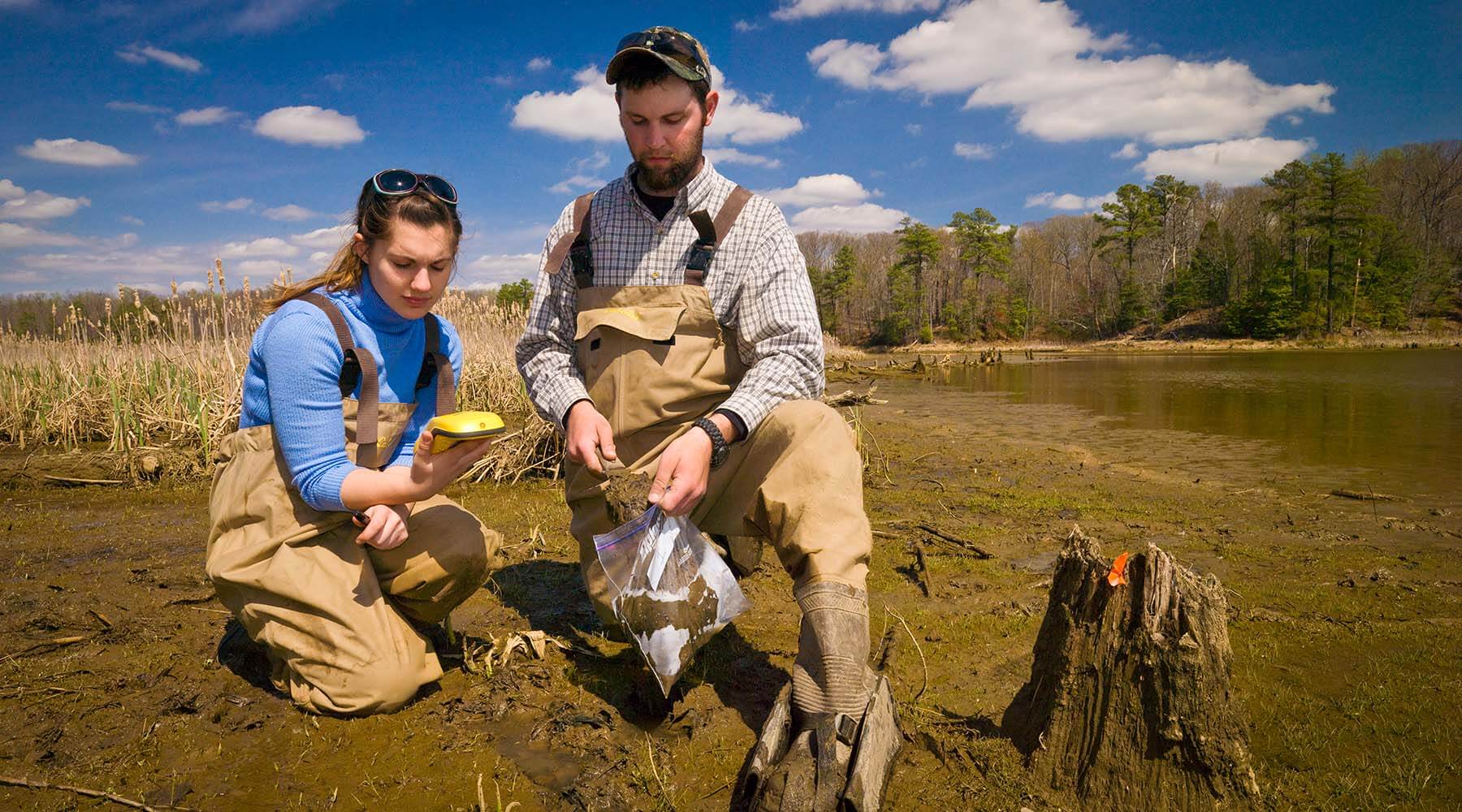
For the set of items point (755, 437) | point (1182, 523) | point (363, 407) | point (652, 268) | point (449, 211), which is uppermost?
point (449, 211)

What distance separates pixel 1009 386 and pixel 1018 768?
18.1 metres

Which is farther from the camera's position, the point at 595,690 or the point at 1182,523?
the point at 1182,523

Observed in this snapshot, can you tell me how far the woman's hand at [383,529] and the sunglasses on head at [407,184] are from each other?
110cm

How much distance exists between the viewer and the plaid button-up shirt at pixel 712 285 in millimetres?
2609

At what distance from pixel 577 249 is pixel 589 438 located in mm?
878

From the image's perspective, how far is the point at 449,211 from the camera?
8.39ft

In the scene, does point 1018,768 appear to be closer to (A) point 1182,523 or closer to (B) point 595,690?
(B) point 595,690

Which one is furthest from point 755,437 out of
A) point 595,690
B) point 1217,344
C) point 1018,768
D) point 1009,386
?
point 1217,344

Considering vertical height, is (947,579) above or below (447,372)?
below

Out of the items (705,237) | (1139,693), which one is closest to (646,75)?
(705,237)

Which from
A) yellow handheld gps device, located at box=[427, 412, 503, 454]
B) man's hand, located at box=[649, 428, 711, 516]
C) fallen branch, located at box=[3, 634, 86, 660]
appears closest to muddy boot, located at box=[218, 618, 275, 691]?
fallen branch, located at box=[3, 634, 86, 660]

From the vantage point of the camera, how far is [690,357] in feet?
8.83

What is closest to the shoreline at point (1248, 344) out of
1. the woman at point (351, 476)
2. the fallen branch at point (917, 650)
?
the fallen branch at point (917, 650)

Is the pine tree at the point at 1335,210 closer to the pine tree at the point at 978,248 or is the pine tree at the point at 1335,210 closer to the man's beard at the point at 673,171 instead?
the pine tree at the point at 978,248
